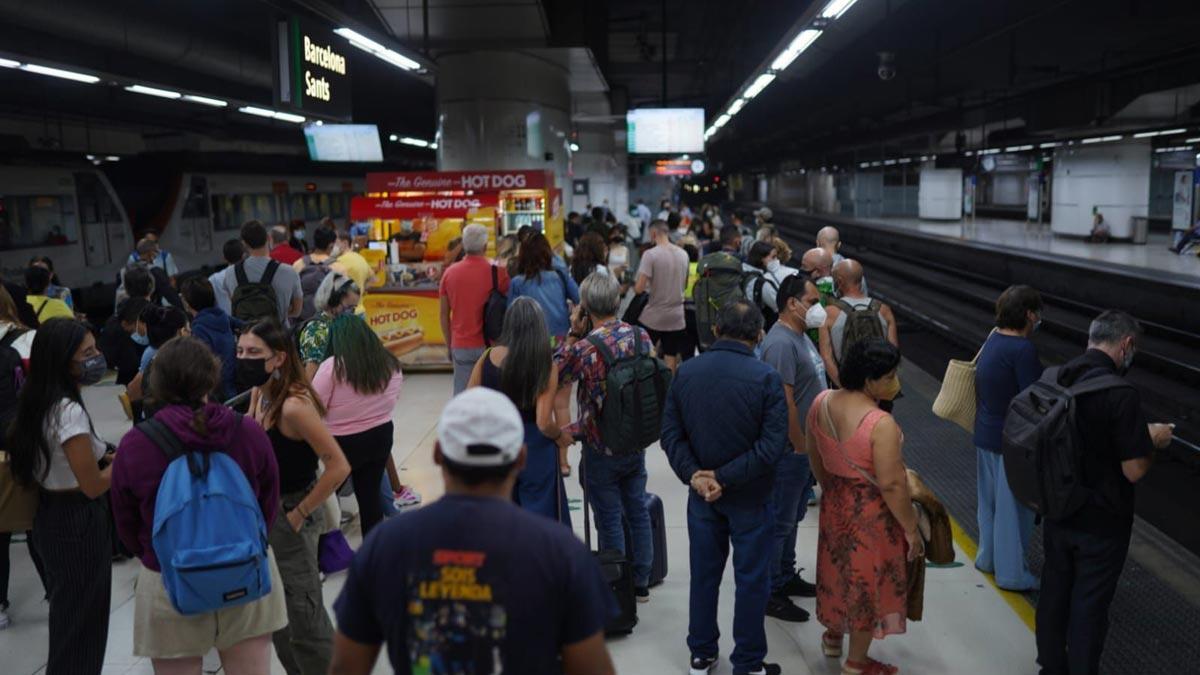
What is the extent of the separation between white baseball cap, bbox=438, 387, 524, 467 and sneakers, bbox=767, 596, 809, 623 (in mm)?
3237

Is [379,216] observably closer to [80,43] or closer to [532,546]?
[80,43]

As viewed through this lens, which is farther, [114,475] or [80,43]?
[80,43]

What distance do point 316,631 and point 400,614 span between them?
1911mm

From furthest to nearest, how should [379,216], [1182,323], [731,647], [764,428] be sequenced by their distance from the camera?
[1182,323]
[379,216]
[731,647]
[764,428]

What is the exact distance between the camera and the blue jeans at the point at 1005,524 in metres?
5.07

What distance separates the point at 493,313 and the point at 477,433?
5344 millimetres

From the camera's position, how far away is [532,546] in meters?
1.97

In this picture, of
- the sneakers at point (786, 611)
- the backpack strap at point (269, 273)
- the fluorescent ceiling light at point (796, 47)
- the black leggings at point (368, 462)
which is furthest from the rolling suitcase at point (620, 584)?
the fluorescent ceiling light at point (796, 47)

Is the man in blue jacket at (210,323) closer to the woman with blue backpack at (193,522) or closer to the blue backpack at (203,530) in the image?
the woman with blue backpack at (193,522)

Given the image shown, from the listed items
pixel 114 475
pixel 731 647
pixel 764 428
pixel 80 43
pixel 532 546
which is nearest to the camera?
pixel 532 546

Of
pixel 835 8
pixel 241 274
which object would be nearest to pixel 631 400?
pixel 241 274

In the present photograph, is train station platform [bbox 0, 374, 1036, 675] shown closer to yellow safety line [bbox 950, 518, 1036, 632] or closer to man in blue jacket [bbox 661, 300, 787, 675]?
yellow safety line [bbox 950, 518, 1036, 632]

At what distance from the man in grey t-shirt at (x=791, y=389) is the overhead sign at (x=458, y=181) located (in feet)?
29.0

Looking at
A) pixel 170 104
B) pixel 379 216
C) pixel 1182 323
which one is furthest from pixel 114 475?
pixel 170 104
